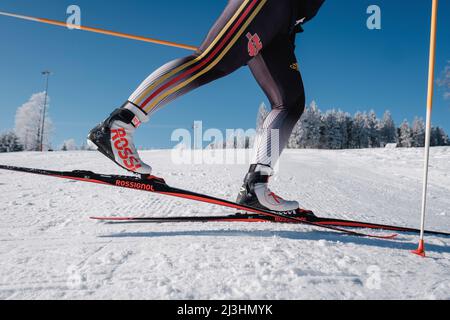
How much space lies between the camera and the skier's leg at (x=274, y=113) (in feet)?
6.29

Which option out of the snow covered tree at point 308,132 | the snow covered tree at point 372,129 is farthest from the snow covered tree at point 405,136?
the snow covered tree at point 308,132

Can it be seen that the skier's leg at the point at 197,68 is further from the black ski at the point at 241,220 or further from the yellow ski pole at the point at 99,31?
the yellow ski pole at the point at 99,31

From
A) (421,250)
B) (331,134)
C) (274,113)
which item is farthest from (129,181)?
(331,134)

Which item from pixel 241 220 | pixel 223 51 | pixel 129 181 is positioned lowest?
pixel 241 220

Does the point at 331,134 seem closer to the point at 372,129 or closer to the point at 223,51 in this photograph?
the point at 372,129

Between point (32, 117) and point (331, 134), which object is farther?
point (331, 134)

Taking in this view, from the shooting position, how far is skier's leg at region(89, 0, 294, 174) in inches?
63.6

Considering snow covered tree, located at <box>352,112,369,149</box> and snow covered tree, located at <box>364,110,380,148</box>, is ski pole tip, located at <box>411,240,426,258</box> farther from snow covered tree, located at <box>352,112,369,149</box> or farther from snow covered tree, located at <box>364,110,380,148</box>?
snow covered tree, located at <box>364,110,380,148</box>

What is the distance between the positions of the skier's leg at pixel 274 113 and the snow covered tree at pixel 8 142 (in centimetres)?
5075

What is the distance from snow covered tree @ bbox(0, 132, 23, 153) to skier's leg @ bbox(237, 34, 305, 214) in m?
50.7

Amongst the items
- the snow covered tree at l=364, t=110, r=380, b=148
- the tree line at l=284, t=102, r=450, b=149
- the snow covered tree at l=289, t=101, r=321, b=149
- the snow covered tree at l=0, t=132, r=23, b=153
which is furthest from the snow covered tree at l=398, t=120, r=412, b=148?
the snow covered tree at l=0, t=132, r=23, b=153

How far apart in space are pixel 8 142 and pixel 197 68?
2262 inches

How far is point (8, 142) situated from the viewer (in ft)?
157
